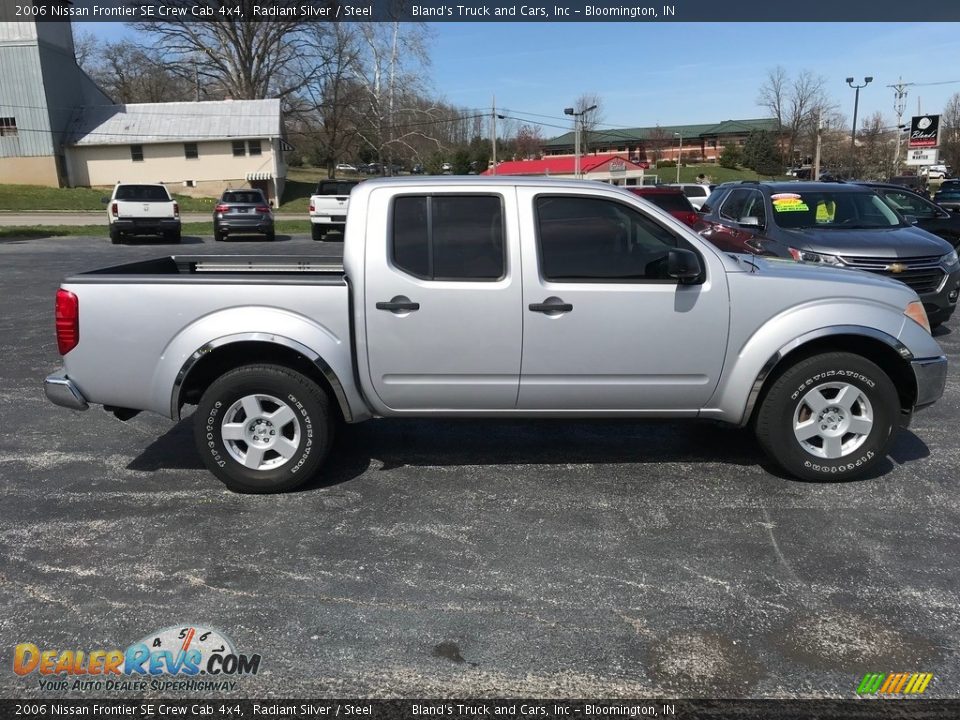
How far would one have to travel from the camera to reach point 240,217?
2436cm

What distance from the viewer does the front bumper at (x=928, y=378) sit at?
474 cm

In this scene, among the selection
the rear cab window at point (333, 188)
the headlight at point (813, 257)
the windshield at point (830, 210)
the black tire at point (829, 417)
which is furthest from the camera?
the rear cab window at point (333, 188)

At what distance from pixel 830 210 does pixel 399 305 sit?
6.95m

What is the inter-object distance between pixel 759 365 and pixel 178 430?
13.9ft

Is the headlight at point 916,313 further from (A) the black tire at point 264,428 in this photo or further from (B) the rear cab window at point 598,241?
(A) the black tire at point 264,428

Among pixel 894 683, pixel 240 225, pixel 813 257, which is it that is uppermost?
pixel 813 257

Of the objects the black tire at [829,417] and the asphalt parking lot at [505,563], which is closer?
the asphalt parking lot at [505,563]

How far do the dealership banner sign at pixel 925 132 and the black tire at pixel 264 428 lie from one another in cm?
3933

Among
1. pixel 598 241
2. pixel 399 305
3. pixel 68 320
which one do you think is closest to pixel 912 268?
pixel 598 241

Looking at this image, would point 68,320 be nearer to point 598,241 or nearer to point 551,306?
point 551,306

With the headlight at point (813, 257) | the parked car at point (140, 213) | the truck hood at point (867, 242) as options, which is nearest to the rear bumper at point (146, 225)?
the parked car at point (140, 213)

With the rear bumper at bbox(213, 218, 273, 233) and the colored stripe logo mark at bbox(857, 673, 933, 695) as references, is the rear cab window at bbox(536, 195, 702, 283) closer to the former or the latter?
the colored stripe logo mark at bbox(857, 673, 933, 695)

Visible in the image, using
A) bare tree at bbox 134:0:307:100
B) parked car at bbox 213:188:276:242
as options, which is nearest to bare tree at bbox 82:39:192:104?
bare tree at bbox 134:0:307:100

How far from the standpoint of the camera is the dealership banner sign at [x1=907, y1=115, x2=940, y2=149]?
36188 mm
